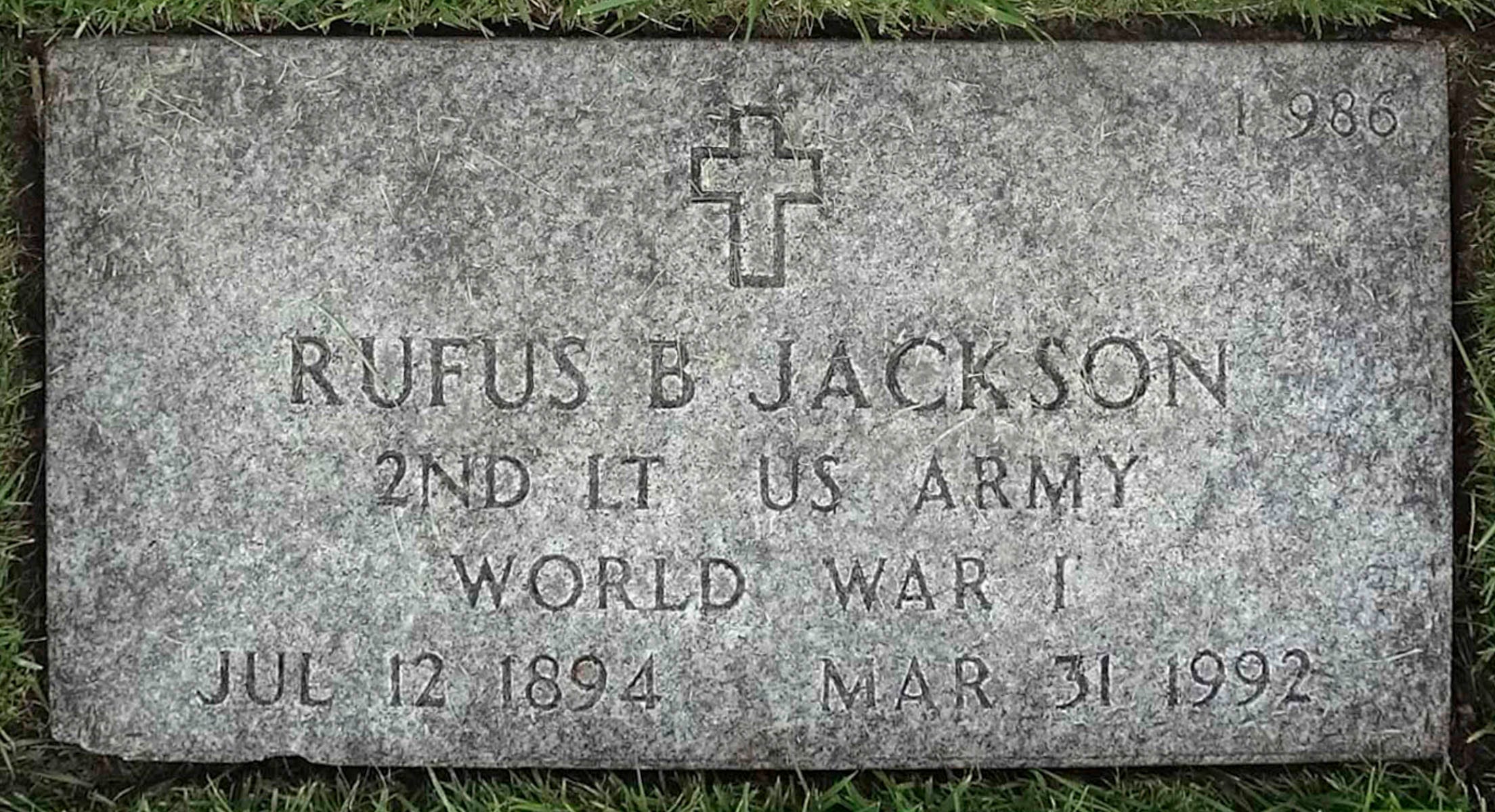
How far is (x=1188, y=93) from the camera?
244 centimetres

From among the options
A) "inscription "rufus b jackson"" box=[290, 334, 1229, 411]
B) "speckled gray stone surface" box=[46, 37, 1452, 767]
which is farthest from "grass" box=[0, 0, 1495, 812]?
"inscription "rufus b jackson"" box=[290, 334, 1229, 411]

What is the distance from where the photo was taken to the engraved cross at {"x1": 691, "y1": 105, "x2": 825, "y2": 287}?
7.93 feet

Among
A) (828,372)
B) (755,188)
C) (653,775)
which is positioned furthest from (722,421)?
A: (653,775)

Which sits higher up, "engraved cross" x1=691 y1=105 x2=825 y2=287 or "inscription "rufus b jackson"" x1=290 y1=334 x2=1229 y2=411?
"engraved cross" x1=691 y1=105 x2=825 y2=287

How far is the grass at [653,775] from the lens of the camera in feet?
7.91

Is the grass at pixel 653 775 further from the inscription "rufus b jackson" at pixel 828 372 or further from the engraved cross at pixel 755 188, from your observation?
the inscription "rufus b jackson" at pixel 828 372

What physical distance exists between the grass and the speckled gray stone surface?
2.4 inches

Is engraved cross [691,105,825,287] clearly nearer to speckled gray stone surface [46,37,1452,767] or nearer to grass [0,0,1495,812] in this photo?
speckled gray stone surface [46,37,1452,767]

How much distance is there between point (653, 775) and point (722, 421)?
0.64 m

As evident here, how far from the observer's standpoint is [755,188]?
2420 mm

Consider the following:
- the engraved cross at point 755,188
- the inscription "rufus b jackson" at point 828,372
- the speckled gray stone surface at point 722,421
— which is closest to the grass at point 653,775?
the speckled gray stone surface at point 722,421

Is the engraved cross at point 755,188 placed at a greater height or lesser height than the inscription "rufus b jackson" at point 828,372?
greater

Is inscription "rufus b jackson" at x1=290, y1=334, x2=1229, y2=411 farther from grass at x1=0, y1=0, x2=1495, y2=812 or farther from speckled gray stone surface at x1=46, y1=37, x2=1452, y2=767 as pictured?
grass at x1=0, y1=0, x2=1495, y2=812

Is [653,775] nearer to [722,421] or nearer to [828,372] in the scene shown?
[722,421]
